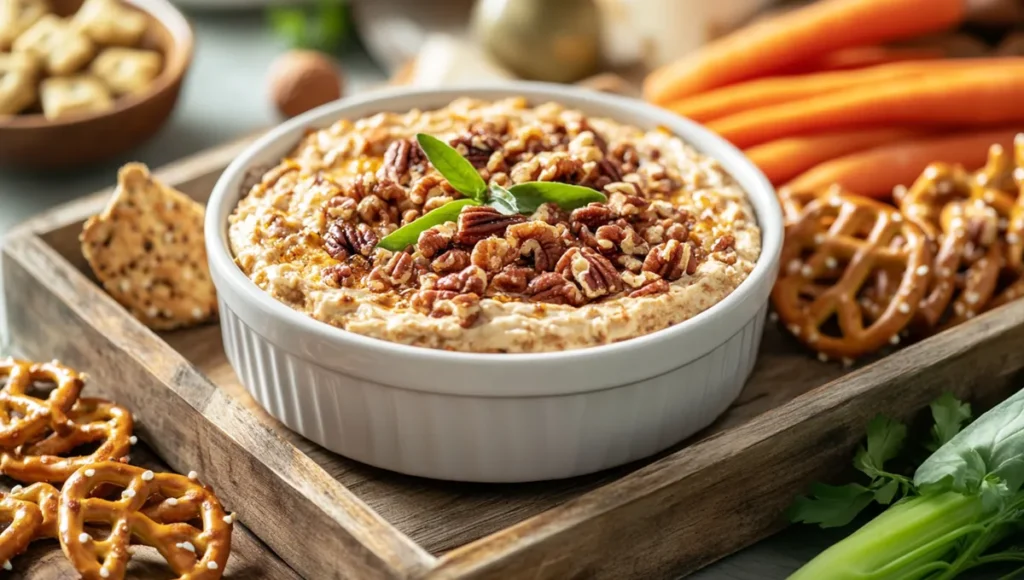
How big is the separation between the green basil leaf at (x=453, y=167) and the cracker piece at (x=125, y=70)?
1.71m

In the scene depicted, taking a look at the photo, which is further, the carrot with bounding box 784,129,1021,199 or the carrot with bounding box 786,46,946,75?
the carrot with bounding box 786,46,946,75

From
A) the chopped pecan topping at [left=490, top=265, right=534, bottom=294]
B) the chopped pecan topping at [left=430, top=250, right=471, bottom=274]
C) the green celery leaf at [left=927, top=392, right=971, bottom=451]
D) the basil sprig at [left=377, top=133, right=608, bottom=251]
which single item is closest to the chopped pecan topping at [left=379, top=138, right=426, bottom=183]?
the basil sprig at [left=377, top=133, right=608, bottom=251]

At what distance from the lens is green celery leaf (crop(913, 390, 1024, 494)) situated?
2592 millimetres

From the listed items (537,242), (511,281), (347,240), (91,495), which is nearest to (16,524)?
(91,495)

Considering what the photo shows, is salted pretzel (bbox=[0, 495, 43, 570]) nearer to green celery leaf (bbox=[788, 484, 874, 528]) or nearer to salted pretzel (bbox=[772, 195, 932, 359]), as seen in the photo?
green celery leaf (bbox=[788, 484, 874, 528])

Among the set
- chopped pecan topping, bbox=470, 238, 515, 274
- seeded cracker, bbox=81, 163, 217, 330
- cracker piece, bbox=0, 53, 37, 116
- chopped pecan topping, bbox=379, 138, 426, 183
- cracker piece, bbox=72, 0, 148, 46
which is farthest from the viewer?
cracker piece, bbox=72, 0, 148, 46

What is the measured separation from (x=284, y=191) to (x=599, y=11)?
1913 mm

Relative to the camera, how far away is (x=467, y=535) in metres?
2.63

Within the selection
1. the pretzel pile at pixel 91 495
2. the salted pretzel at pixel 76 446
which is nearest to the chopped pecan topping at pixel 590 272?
the pretzel pile at pixel 91 495

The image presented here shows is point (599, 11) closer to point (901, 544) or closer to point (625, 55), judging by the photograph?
point (625, 55)

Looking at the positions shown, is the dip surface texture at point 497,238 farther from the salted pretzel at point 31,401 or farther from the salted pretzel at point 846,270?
the salted pretzel at point 31,401

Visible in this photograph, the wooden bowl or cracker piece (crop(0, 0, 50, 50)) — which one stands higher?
cracker piece (crop(0, 0, 50, 50))

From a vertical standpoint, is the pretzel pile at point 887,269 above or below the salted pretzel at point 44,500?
above

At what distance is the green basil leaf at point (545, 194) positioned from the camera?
2.88 metres
